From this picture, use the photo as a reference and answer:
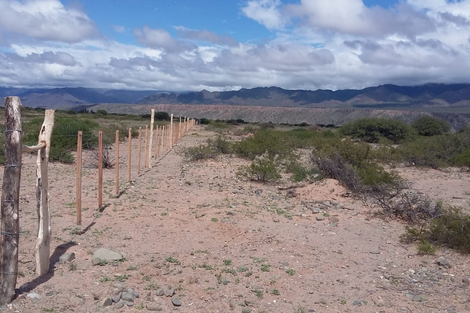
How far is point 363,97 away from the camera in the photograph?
165 meters

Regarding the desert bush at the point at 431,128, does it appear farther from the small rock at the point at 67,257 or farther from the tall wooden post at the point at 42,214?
the tall wooden post at the point at 42,214

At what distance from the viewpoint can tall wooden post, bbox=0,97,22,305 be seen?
566cm

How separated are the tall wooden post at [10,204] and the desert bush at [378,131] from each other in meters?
37.5

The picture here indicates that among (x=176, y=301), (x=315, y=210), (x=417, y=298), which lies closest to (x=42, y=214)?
(x=176, y=301)

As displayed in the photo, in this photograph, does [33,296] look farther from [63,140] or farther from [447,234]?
[63,140]

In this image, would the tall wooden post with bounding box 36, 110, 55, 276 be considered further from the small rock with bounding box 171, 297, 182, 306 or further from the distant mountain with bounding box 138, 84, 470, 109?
the distant mountain with bounding box 138, 84, 470, 109

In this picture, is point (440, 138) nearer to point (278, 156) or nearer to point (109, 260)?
point (278, 156)

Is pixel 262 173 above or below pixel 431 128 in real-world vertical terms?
below

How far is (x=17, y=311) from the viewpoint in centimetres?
553

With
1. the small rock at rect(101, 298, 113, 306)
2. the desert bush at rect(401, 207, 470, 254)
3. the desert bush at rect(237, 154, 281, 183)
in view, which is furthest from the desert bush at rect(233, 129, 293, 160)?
the small rock at rect(101, 298, 113, 306)

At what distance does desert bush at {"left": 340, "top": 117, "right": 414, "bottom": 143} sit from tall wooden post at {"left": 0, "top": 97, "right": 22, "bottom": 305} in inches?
1475

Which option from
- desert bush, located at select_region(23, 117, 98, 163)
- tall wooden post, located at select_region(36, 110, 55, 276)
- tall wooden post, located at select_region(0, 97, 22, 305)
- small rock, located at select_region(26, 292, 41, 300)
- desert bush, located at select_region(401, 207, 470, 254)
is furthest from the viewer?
desert bush, located at select_region(23, 117, 98, 163)

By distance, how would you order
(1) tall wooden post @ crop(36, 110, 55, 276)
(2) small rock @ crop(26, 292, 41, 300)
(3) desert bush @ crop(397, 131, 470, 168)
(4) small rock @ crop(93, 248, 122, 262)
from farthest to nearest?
1. (3) desert bush @ crop(397, 131, 470, 168)
2. (4) small rock @ crop(93, 248, 122, 262)
3. (1) tall wooden post @ crop(36, 110, 55, 276)
4. (2) small rock @ crop(26, 292, 41, 300)

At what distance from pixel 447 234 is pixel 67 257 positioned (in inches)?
247
